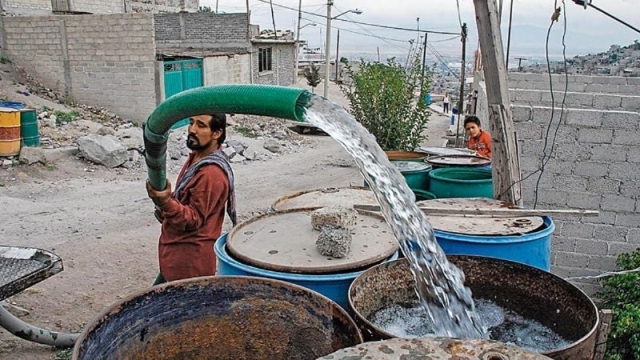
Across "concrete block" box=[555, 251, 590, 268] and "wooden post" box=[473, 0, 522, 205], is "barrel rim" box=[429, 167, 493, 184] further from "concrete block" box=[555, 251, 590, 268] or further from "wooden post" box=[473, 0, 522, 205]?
"concrete block" box=[555, 251, 590, 268]

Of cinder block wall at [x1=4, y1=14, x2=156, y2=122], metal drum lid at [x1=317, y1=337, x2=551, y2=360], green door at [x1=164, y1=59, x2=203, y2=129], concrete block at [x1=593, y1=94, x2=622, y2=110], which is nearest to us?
metal drum lid at [x1=317, y1=337, x2=551, y2=360]

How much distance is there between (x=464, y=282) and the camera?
5.90 ft

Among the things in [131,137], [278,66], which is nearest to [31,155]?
Answer: [131,137]

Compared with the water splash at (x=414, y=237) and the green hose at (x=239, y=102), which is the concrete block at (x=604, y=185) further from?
the green hose at (x=239, y=102)

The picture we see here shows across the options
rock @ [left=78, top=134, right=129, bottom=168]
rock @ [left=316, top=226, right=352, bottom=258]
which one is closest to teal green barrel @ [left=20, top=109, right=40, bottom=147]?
rock @ [left=78, top=134, right=129, bottom=168]

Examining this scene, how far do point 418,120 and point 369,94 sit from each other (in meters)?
0.91

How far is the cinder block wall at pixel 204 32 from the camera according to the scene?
63.9ft

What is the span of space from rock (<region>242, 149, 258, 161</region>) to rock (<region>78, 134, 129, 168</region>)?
8.77 ft

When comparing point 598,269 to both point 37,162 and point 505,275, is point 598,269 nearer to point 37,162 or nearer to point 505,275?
point 505,275

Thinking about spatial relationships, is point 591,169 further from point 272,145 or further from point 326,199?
point 272,145

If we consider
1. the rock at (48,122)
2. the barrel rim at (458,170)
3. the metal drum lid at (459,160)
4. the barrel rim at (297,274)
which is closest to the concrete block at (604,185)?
the metal drum lid at (459,160)

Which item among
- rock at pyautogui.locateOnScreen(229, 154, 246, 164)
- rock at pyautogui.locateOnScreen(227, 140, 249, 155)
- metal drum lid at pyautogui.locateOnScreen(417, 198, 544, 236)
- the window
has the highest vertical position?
the window

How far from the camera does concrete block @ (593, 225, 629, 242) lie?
404 cm

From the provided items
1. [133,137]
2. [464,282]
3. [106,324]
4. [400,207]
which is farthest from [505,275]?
[133,137]
